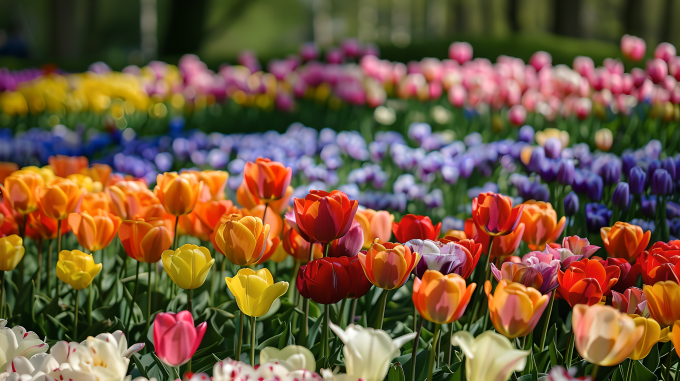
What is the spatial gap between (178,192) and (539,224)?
938 mm

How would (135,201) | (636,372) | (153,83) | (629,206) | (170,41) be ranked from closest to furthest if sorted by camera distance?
(636,372)
(135,201)
(629,206)
(153,83)
(170,41)

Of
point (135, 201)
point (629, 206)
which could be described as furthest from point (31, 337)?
point (629, 206)

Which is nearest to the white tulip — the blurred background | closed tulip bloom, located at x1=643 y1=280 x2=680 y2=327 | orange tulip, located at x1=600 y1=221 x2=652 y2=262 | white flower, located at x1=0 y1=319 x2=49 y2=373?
white flower, located at x1=0 y1=319 x2=49 y2=373

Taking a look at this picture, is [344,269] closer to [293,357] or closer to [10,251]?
[293,357]

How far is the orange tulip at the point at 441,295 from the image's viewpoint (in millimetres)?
1010

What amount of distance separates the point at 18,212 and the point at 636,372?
5.43 ft

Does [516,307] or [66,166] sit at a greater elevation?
[516,307]

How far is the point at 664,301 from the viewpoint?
109 cm

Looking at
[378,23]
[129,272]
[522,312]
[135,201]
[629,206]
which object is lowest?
[378,23]

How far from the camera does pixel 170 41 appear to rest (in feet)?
42.7

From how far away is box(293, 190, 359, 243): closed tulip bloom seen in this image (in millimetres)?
1228

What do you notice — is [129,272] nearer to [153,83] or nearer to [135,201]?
[135,201]

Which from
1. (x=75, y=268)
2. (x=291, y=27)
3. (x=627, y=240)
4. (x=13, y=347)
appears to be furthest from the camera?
(x=291, y=27)

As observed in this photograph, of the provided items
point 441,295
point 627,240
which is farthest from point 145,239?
point 627,240
